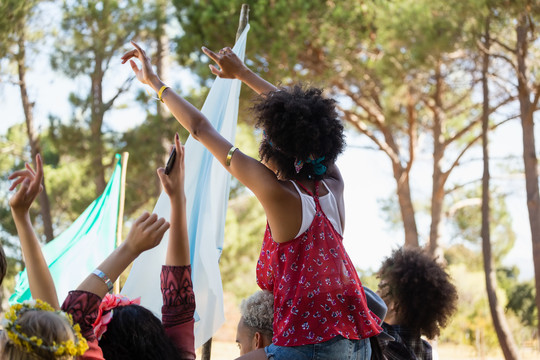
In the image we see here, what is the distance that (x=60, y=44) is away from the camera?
1171 cm

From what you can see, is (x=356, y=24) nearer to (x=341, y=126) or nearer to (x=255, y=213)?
(x=255, y=213)

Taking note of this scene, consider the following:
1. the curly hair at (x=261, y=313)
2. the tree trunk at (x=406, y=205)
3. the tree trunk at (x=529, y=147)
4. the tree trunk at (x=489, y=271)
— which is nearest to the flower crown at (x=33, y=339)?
the curly hair at (x=261, y=313)

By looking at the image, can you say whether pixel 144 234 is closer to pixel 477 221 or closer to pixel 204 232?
pixel 204 232

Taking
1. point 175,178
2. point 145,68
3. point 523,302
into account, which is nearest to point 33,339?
point 175,178

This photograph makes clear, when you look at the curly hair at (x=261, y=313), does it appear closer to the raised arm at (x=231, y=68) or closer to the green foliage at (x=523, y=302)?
the raised arm at (x=231, y=68)

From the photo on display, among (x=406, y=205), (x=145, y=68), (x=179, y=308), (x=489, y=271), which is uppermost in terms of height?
(x=406, y=205)

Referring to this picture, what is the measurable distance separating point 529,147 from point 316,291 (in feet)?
23.4

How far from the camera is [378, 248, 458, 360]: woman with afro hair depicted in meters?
2.69

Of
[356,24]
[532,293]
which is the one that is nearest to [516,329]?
[532,293]

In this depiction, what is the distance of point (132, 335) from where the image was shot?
1.54 meters

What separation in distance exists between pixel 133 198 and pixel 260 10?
494 centimetres

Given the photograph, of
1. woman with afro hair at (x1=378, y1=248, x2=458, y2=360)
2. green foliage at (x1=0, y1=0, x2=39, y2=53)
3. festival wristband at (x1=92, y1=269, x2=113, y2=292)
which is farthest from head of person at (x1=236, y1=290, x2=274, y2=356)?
green foliage at (x1=0, y1=0, x2=39, y2=53)

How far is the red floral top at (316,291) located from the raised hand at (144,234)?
0.44 meters

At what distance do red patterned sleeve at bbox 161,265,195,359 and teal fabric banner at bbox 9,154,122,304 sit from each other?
255 centimetres
